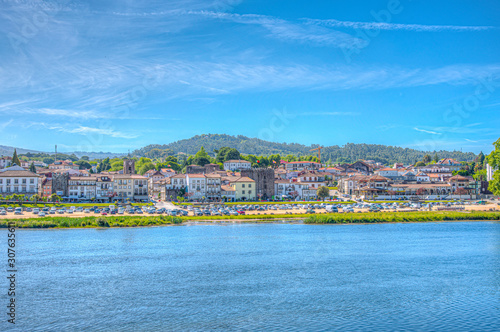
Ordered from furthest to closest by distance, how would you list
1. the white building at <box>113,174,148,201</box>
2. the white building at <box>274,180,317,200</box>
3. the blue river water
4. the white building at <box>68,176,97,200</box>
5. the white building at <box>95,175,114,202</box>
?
the white building at <box>274,180,317,200</box>, the white building at <box>68,176,97,200</box>, the white building at <box>113,174,148,201</box>, the white building at <box>95,175,114,202</box>, the blue river water

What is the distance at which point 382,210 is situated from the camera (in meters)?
66.1

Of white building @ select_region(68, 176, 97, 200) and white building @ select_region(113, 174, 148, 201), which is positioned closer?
white building @ select_region(113, 174, 148, 201)

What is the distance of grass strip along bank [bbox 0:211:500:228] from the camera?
4875 cm

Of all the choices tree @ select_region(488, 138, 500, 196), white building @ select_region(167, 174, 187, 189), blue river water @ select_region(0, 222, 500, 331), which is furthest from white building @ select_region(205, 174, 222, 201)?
tree @ select_region(488, 138, 500, 196)

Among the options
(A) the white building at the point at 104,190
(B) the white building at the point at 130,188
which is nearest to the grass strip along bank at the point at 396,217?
(B) the white building at the point at 130,188

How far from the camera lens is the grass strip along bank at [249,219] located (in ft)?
160

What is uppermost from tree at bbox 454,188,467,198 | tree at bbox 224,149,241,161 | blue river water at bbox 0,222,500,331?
tree at bbox 224,149,241,161

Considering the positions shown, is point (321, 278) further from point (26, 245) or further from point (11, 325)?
point (26, 245)

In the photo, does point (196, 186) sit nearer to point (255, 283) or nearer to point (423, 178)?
point (255, 283)

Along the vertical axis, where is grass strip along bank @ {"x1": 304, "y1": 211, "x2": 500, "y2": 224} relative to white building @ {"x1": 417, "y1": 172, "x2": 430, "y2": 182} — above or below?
below

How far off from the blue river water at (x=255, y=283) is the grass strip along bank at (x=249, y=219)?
5.57m

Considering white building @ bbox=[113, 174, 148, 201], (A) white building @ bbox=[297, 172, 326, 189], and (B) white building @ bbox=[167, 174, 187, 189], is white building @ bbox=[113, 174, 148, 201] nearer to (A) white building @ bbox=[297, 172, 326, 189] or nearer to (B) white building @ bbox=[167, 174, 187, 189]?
(B) white building @ bbox=[167, 174, 187, 189]

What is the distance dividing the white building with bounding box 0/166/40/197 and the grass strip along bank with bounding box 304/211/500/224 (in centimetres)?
4667

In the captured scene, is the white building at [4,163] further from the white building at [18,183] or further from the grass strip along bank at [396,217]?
the grass strip along bank at [396,217]
